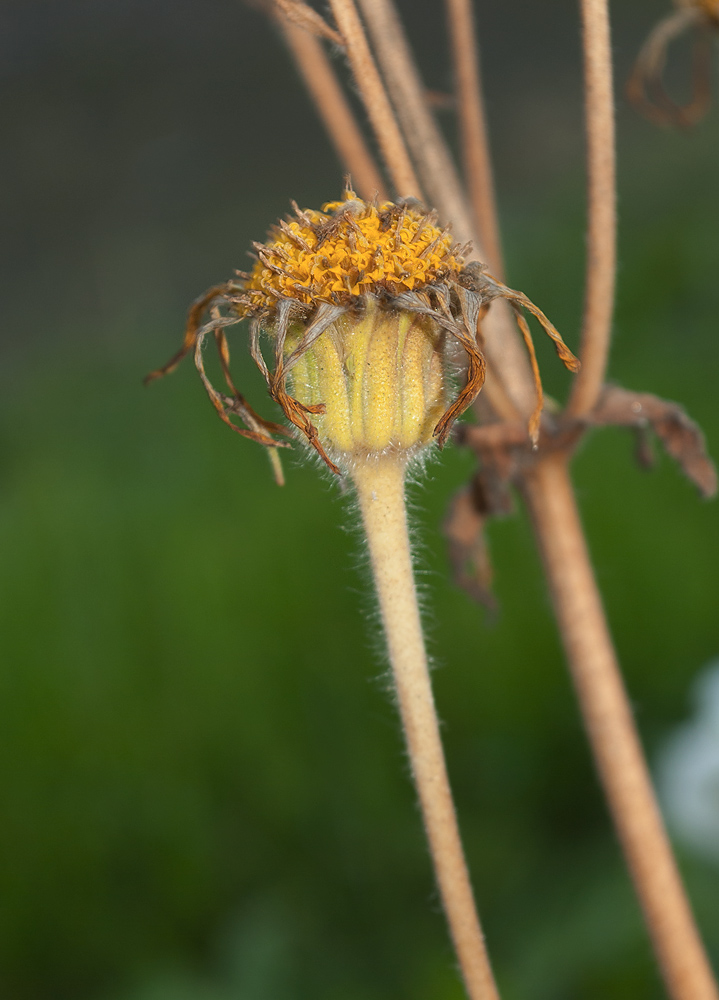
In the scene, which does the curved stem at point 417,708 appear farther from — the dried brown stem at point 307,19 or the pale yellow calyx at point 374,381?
the dried brown stem at point 307,19

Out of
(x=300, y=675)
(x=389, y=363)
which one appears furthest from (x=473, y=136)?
(x=300, y=675)

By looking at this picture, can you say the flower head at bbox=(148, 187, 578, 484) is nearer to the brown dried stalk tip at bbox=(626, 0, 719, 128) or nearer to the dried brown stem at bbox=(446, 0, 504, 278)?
the dried brown stem at bbox=(446, 0, 504, 278)

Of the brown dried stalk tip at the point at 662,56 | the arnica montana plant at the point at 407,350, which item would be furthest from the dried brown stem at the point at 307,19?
the brown dried stalk tip at the point at 662,56

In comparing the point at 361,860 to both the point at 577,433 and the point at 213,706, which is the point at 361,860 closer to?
the point at 213,706

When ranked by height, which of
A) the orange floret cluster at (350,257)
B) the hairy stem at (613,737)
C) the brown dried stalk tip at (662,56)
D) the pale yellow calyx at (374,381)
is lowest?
the hairy stem at (613,737)

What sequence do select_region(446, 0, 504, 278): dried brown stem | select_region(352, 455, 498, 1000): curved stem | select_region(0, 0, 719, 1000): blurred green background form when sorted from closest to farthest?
select_region(352, 455, 498, 1000): curved stem, select_region(446, 0, 504, 278): dried brown stem, select_region(0, 0, 719, 1000): blurred green background

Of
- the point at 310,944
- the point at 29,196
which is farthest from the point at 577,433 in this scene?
the point at 29,196

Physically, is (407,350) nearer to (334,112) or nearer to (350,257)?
(350,257)

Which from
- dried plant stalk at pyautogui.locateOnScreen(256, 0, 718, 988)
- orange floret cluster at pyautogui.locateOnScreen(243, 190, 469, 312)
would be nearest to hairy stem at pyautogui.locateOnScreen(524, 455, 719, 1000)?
dried plant stalk at pyautogui.locateOnScreen(256, 0, 718, 988)
